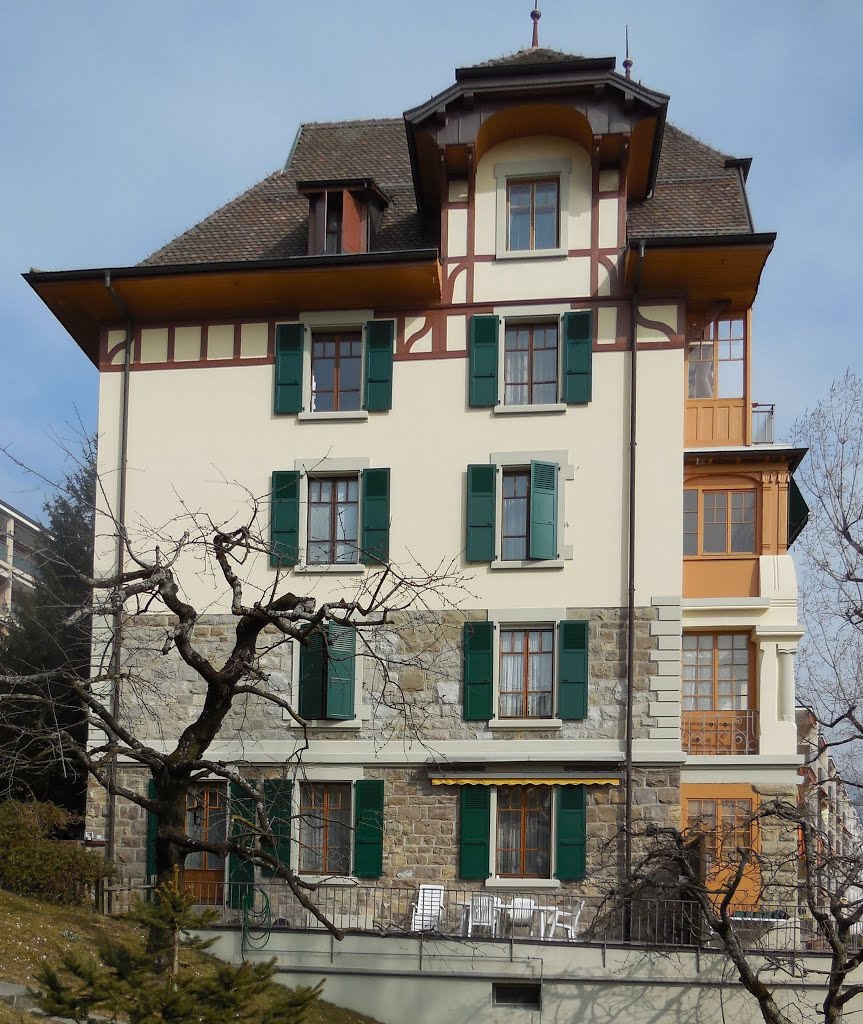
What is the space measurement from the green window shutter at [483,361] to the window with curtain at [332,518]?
2.36 metres

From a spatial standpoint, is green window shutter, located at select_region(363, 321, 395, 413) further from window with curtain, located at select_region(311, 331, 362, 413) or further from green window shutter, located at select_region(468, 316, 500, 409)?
green window shutter, located at select_region(468, 316, 500, 409)

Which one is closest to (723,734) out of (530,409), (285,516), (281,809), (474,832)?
(474,832)

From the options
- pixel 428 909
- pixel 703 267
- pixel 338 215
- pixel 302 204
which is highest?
pixel 302 204

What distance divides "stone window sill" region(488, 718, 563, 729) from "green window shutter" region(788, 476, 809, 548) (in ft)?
19.0

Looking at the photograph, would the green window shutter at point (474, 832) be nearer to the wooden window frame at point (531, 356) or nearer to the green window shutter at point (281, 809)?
the green window shutter at point (281, 809)

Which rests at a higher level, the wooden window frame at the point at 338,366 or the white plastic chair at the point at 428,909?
the wooden window frame at the point at 338,366

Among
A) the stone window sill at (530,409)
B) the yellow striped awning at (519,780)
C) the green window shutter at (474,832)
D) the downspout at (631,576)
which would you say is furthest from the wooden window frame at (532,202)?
the green window shutter at (474,832)

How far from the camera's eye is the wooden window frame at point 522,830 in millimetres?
23188

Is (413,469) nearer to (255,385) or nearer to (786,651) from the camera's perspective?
(255,385)

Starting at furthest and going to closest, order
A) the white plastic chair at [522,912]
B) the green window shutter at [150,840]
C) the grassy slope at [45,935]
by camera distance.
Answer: the green window shutter at [150,840] < the white plastic chair at [522,912] < the grassy slope at [45,935]

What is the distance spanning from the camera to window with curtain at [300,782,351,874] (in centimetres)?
2370

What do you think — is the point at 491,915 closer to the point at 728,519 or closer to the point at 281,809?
the point at 281,809

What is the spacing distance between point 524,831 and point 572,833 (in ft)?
2.55

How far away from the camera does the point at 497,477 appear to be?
2422 cm
